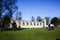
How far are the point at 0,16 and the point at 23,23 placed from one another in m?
64.6

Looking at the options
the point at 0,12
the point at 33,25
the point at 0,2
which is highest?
the point at 0,2

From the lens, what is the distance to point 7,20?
177 feet

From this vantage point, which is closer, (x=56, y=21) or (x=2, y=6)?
(x=2, y=6)

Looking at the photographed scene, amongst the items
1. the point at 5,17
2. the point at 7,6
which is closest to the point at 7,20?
the point at 5,17

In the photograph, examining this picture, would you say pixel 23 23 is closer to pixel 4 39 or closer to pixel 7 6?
pixel 7 6

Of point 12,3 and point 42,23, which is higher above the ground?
point 12,3

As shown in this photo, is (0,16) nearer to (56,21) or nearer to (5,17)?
(5,17)

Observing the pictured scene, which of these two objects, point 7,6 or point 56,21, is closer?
point 7,6

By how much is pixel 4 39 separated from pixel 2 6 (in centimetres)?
3068

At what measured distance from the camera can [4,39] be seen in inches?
814

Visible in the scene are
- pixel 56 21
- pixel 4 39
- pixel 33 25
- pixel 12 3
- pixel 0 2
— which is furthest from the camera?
pixel 33 25

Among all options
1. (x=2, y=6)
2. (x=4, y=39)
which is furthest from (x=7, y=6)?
(x=4, y=39)

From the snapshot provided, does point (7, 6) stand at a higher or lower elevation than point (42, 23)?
higher

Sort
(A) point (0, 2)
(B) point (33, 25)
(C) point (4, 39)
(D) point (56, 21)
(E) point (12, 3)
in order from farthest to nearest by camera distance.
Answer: (B) point (33, 25)
(D) point (56, 21)
(E) point (12, 3)
(A) point (0, 2)
(C) point (4, 39)
